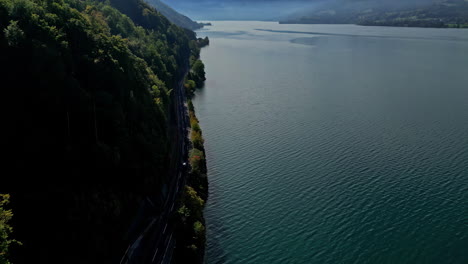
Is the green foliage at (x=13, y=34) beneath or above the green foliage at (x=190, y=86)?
above

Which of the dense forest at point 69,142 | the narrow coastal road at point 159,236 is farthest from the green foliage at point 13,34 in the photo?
the narrow coastal road at point 159,236

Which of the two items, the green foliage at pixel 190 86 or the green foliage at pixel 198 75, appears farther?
the green foliage at pixel 198 75

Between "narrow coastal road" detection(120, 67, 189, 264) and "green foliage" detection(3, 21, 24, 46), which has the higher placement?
"green foliage" detection(3, 21, 24, 46)

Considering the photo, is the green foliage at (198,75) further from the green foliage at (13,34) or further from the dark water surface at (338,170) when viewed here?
the green foliage at (13,34)

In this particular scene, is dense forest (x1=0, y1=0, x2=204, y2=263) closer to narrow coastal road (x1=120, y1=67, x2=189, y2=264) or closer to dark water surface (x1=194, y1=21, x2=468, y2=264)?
narrow coastal road (x1=120, y1=67, x2=189, y2=264)

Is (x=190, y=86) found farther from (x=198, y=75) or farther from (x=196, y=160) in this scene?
(x=196, y=160)

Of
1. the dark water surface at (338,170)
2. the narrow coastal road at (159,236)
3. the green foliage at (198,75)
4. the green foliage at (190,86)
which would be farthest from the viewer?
the green foliage at (198,75)

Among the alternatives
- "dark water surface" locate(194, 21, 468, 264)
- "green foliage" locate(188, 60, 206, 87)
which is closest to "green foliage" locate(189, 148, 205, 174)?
"dark water surface" locate(194, 21, 468, 264)

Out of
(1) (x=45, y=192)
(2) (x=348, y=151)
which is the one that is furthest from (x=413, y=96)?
(1) (x=45, y=192)
